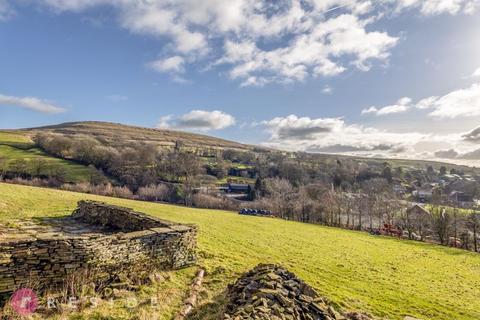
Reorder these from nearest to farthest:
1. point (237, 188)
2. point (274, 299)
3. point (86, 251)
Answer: point (274, 299) < point (86, 251) < point (237, 188)

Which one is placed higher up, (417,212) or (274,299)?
(274,299)

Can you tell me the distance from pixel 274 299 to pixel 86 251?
7.86m

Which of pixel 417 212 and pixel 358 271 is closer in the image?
pixel 358 271

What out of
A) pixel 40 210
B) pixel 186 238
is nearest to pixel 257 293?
pixel 186 238

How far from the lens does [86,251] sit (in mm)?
11711

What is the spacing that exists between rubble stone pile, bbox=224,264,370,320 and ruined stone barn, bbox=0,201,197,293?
4222mm

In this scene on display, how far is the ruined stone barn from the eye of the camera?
10.3 m

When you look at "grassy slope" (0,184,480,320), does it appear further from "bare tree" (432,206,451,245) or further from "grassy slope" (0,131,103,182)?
"grassy slope" (0,131,103,182)

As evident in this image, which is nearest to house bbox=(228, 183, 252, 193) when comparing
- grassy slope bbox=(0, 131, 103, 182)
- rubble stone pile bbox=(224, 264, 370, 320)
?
grassy slope bbox=(0, 131, 103, 182)

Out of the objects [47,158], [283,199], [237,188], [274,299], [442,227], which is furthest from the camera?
[237,188]

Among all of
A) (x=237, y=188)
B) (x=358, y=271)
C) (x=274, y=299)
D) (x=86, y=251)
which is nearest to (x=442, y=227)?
(x=358, y=271)

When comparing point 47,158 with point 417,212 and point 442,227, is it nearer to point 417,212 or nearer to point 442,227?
point 417,212

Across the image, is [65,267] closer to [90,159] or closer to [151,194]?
[151,194]

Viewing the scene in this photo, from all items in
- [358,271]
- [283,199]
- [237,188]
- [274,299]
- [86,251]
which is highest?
[86,251]
